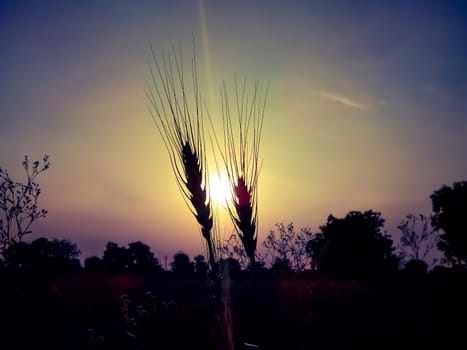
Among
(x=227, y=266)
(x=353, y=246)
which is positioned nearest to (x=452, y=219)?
(x=353, y=246)

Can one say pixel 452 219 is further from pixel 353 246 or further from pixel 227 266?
pixel 227 266

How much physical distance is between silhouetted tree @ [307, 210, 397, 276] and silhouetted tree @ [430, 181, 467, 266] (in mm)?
6601

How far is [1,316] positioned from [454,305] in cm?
1554

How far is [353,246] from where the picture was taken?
→ 4775 cm

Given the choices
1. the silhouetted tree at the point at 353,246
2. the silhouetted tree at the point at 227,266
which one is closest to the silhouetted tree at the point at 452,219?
the silhouetted tree at the point at 353,246

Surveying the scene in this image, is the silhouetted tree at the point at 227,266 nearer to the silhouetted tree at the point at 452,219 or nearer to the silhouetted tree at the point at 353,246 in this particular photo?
the silhouetted tree at the point at 353,246

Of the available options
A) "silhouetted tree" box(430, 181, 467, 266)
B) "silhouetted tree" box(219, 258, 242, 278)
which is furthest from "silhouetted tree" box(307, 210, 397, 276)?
"silhouetted tree" box(219, 258, 242, 278)

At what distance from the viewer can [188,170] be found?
2877 mm

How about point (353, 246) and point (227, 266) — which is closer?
point (227, 266)

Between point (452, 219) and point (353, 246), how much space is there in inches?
498

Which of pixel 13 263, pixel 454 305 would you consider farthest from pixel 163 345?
pixel 454 305

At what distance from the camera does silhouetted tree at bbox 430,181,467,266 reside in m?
47.7

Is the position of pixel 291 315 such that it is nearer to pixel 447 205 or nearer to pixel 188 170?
pixel 188 170

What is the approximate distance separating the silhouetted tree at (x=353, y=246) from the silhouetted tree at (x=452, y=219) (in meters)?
6.60
